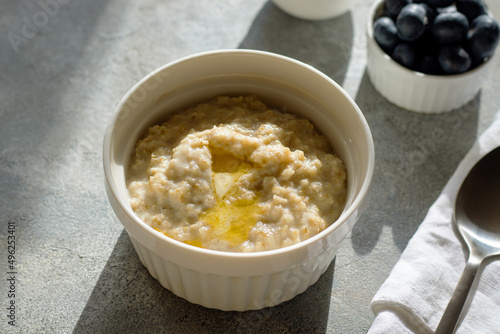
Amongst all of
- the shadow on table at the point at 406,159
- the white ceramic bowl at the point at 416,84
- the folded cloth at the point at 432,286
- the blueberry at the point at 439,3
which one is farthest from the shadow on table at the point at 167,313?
the blueberry at the point at 439,3

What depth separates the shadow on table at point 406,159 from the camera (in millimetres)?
1753

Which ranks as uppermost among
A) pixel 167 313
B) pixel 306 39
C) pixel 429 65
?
pixel 429 65

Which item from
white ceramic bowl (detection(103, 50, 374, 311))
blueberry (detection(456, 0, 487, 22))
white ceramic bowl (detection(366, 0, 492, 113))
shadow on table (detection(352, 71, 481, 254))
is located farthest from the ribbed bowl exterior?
blueberry (detection(456, 0, 487, 22))

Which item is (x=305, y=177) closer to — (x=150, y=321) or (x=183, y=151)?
(x=183, y=151)

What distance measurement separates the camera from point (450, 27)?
1836 mm

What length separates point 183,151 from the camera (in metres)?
1.48

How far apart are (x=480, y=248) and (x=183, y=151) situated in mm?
836

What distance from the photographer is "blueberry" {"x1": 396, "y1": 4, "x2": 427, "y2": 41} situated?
185 centimetres

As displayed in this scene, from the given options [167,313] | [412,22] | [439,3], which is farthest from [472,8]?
[167,313]

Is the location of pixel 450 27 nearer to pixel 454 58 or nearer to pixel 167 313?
pixel 454 58

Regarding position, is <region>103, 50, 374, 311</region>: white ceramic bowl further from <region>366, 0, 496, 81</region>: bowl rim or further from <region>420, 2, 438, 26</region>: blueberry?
<region>420, 2, 438, 26</region>: blueberry

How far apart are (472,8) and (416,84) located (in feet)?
0.99

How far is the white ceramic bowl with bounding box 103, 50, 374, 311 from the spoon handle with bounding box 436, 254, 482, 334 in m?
0.32

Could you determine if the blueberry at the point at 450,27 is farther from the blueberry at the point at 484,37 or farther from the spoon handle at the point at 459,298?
the spoon handle at the point at 459,298
